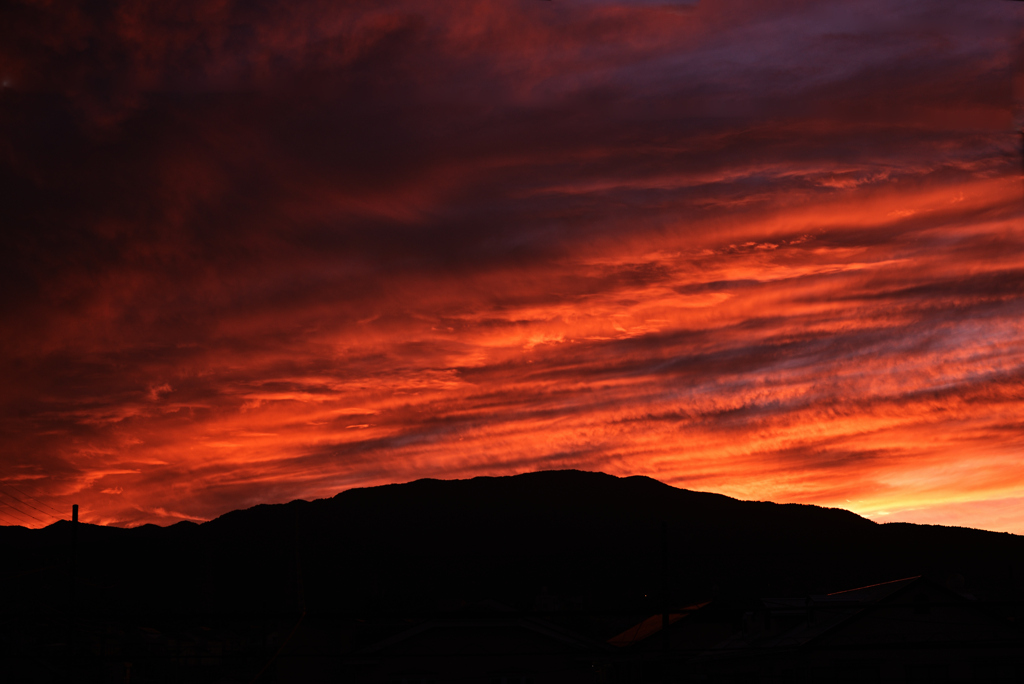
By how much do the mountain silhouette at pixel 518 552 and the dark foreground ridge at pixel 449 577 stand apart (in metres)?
0.49

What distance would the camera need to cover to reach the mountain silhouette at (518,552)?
3339 inches

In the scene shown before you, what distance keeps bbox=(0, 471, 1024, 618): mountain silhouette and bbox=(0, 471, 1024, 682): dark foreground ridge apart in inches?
19.5

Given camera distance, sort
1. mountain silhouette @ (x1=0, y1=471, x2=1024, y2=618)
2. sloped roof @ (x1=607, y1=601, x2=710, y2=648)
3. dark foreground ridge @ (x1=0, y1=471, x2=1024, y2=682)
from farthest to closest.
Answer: mountain silhouette @ (x1=0, y1=471, x2=1024, y2=618), sloped roof @ (x1=607, y1=601, x2=710, y2=648), dark foreground ridge @ (x1=0, y1=471, x2=1024, y2=682)

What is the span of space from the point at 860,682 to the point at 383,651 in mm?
17215

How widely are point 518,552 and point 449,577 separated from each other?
21.9 meters

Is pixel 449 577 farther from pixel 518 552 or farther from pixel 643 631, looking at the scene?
pixel 643 631

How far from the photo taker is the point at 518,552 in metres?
134

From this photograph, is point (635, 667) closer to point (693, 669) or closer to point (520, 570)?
point (693, 669)

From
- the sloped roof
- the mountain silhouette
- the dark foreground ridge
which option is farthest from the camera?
the mountain silhouette

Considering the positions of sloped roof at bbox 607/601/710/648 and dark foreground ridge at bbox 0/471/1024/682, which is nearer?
dark foreground ridge at bbox 0/471/1024/682

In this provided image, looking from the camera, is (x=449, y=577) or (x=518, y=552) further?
(x=518, y=552)

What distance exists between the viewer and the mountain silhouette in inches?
3339

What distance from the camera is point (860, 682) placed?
31641mm

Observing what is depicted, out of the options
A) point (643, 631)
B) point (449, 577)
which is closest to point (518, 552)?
point (449, 577)
